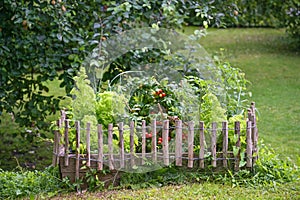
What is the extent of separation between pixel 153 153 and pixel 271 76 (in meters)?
8.06

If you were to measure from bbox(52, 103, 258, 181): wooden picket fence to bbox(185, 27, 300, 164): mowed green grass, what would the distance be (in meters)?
0.52

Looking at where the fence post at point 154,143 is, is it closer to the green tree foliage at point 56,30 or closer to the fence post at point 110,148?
the fence post at point 110,148

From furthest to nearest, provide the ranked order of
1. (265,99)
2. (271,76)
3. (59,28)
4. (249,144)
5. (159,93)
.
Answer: (271,76), (265,99), (59,28), (159,93), (249,144)

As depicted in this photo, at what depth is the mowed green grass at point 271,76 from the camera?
22.9 feet

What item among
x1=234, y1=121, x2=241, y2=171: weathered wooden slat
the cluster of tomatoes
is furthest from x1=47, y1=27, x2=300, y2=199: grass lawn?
the cluster of tomatoes

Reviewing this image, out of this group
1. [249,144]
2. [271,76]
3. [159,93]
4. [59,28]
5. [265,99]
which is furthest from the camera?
[271,76]

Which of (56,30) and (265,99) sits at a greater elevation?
(56,30)

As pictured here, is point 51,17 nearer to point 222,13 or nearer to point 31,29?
point 31,29

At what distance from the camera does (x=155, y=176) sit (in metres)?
4.03

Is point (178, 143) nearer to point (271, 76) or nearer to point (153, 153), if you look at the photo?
point (153, 153)

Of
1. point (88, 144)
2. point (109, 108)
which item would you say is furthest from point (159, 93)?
point (88, 144)

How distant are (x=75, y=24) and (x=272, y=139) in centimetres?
295

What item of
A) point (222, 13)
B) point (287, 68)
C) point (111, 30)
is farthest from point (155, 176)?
point (287, 68)

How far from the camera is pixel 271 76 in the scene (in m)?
11.4
